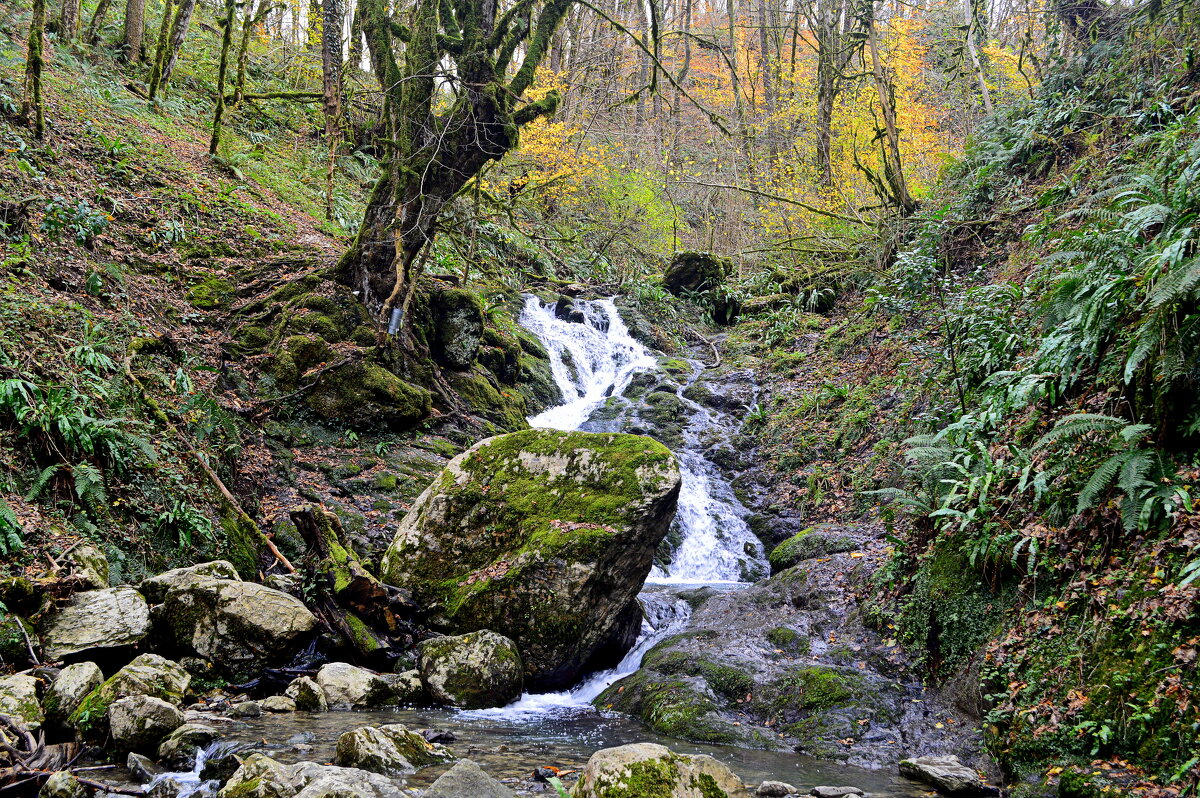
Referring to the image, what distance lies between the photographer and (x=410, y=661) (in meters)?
6.33

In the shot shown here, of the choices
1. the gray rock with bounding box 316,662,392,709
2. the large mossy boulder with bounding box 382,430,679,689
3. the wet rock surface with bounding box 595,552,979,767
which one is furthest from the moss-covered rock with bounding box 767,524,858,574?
the gray rock with bounding box 316,662,392,709

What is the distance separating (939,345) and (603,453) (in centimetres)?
527

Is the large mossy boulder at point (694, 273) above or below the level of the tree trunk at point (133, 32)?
below

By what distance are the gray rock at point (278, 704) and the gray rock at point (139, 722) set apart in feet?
3.18

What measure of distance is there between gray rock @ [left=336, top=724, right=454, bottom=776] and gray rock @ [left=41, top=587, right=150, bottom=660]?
1.92m

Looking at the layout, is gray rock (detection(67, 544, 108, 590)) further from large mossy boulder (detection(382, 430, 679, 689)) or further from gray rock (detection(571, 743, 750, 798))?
gray rock (detection(571, 743, 750, 798))

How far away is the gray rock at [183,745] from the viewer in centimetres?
397

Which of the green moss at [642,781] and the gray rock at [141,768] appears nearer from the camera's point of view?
the green moss at [642,781]

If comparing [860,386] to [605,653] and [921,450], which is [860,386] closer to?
[921,450]

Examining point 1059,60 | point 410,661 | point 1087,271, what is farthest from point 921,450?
point 1059,60

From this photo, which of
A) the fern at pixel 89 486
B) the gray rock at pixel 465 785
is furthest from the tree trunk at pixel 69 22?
the gray rock at pixel 465 785

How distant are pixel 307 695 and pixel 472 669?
140cm

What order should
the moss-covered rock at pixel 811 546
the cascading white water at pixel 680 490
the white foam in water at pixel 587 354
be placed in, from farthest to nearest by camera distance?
the white foam in water at pixel 587 354 < the moss-covered rock at pixel 811 546 < the cascading white water at pixel 680 490

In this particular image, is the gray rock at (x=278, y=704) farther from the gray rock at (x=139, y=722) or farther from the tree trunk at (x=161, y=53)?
the tree trunk at (x=161, y=53)
